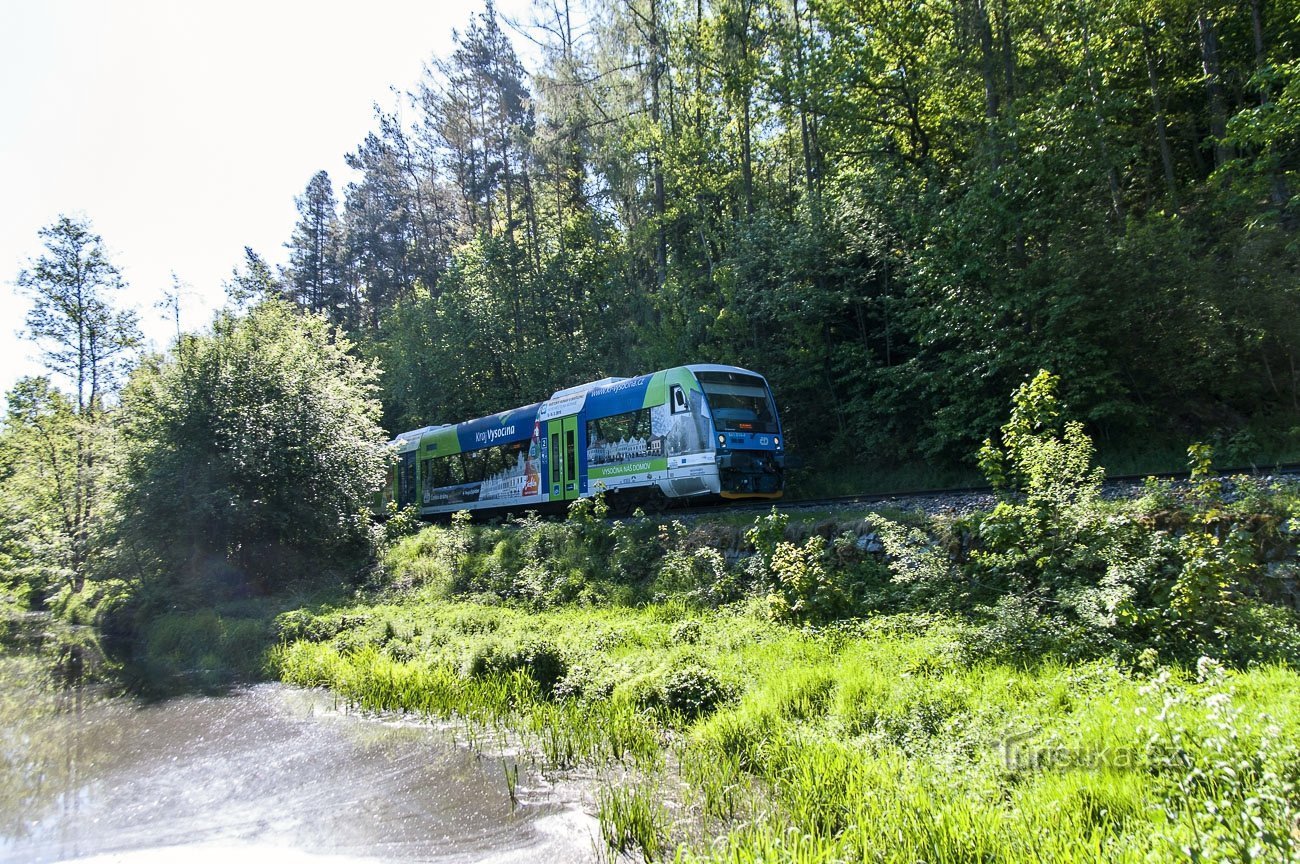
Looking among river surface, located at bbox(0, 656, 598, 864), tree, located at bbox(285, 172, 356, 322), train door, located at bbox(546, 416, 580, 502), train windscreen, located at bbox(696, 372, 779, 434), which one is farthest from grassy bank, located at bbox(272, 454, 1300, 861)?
tree, located at bbox(285, 172, 356, 322)

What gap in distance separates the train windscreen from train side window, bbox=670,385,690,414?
0.45 m

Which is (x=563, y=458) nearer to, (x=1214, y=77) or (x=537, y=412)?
(x=537, y=412)

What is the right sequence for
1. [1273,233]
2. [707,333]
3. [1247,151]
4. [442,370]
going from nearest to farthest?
[1273,233], [1247,151], [707,333], [442,370]

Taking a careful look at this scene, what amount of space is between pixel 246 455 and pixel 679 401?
965 cm

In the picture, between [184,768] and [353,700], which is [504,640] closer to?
[353,700]

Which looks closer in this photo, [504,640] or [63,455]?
[504,640]

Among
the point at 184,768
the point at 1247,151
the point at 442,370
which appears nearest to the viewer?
the point at 184,768

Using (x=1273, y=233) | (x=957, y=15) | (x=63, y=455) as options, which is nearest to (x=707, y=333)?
(x=957, y=15)

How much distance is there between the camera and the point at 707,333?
21531mm

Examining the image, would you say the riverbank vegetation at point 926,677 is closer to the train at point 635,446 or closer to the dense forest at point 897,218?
the train at point 635,446

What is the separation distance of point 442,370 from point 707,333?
50.2 ft

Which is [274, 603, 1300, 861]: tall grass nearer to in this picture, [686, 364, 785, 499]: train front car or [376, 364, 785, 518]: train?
[686, 364, 785, 499]: train front car

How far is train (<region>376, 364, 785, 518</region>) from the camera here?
14844 mm

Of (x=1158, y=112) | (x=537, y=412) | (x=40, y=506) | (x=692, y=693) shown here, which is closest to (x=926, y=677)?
(x=692, y=693)
